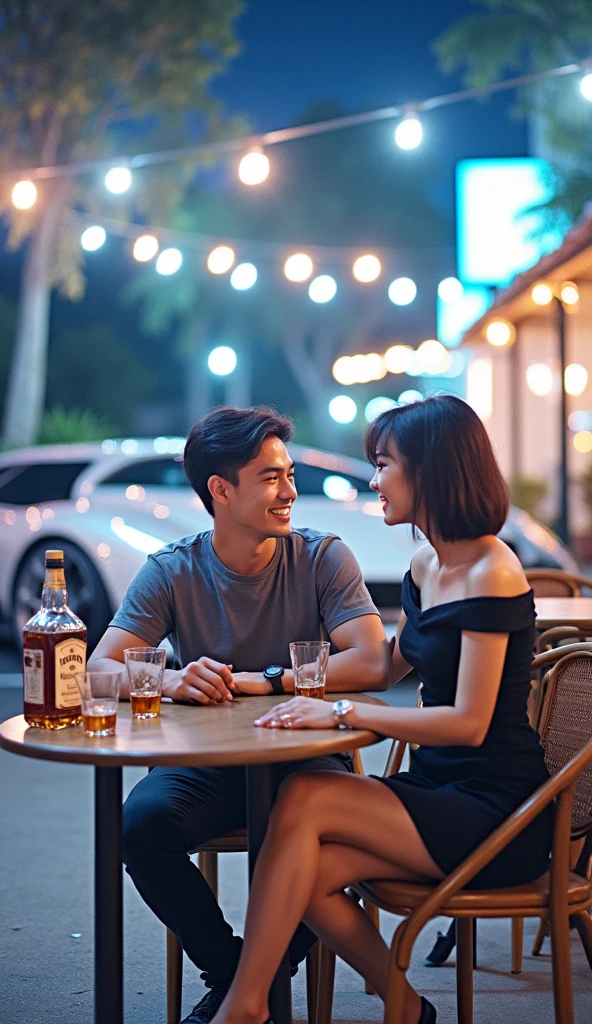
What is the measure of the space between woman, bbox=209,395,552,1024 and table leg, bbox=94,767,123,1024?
0.23 meters

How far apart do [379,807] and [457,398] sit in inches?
34.7

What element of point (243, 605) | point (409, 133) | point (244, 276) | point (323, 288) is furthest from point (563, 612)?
point (323, 288)

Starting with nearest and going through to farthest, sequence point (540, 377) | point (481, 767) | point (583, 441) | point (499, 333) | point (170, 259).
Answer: point (481, 767) < point (170, 259) < point (499, 333) < point (540, 377) < point (583, 441)

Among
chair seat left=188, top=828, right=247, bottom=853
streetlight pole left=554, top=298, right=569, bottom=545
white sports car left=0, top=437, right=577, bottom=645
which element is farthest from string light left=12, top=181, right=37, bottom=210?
chair seat left=188, top=828, right=247, bottom=853

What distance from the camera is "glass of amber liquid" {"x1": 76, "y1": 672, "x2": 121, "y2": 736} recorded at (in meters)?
2.35

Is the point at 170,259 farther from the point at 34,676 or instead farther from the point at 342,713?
the point at 342,713

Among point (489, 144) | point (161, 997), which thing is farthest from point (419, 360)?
point (489, 144)

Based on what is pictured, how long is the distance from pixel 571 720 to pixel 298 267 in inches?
374

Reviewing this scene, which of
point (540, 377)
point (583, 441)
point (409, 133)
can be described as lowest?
point (583, 441)

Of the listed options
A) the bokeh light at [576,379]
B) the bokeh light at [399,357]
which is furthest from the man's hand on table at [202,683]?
the bokeh light at [399,357]

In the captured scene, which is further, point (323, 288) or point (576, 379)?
point (576, 379)

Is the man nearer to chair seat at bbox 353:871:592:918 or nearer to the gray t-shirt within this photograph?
the gray t-shirt

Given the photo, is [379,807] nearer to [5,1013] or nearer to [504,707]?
[504,707]

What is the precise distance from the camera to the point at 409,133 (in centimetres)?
993
